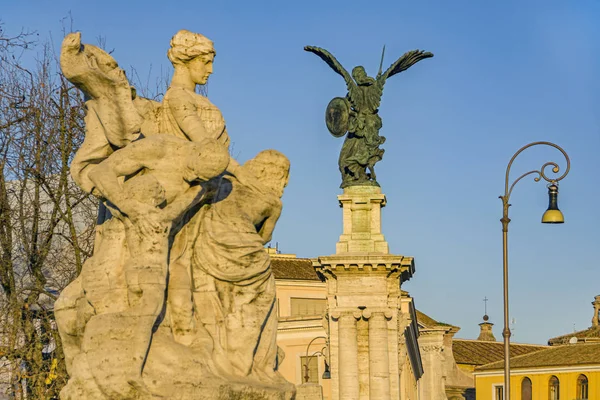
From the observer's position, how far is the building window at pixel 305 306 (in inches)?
2908

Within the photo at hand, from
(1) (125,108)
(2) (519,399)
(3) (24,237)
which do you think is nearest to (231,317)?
(1) (125,108)

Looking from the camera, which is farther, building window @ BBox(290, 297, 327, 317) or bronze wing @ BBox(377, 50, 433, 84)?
building window @ BBox(290, 297, 327, 317)

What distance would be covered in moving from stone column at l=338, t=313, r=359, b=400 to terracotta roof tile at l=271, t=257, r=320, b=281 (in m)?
26.1

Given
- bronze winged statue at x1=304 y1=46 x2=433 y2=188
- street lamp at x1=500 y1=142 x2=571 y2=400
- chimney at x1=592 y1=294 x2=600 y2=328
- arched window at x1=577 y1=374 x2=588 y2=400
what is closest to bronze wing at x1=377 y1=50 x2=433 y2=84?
bronze winged statue at x1=304 y1=46 x2=433 y2=188

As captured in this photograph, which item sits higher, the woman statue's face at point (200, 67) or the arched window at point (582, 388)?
the woman statue's face at point (200, 67)

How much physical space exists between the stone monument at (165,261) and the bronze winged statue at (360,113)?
116 feet

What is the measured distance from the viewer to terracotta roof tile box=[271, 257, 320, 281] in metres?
73.2

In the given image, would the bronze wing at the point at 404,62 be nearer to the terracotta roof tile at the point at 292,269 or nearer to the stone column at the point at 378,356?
the stone column at the point at 378,356

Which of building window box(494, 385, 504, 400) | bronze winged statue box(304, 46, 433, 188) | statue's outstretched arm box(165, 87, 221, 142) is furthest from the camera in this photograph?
building window box(494, 385, 504, 400)

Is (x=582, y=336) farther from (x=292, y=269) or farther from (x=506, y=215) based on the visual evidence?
(x=506, y=215)

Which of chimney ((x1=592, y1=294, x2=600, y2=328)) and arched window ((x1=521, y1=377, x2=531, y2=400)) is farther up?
chimney ((x1=592, y1=294, x2=600, y2=328))

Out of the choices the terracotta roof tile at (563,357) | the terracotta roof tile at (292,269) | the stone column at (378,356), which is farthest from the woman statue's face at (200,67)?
the terracotta roof tile at (563,357)

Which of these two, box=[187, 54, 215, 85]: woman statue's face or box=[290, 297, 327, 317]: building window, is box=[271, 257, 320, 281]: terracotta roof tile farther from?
box=[187, 54, 215, 85]: woman statue's face

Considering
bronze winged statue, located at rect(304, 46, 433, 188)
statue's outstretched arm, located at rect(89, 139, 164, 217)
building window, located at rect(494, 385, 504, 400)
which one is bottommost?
building window, located at rect(494, 385, 504, 400)
